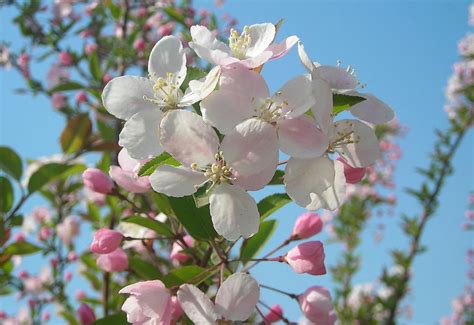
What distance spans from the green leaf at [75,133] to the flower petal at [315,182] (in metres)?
1.16

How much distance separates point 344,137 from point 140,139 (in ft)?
1.20

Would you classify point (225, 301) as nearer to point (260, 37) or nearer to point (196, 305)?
point (196, 305)

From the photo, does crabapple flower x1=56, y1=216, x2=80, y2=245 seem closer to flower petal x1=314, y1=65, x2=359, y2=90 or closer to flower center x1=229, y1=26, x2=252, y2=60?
flower center x1=229, y1=26, x2=252, y2=60

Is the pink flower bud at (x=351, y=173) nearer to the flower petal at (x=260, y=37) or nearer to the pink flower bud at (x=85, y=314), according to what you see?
the flower petal at (x=260, y=37)

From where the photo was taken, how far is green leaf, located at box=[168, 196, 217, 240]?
103 cm

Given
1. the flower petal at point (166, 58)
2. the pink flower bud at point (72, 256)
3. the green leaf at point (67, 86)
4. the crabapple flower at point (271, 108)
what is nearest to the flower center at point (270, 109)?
the crabapple flower at point (271, 108)

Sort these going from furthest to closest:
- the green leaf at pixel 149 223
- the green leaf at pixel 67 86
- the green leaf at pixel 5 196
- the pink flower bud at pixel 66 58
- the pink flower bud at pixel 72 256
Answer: the pink flower bud at pixel 66 58, the pink flower bud at pixel 72 256, the green leaf at pixel 67 86, the green leaf at pixel 5 196, the green leaf at pixel 149 223

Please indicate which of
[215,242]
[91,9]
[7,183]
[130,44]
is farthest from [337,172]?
[91,9]

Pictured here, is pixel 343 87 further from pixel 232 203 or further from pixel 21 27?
pixel 21 27

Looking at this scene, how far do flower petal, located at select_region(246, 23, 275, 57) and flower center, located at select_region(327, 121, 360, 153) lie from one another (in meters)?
0.21

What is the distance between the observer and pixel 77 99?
3.28 meters

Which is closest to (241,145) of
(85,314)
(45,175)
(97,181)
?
(97,181)


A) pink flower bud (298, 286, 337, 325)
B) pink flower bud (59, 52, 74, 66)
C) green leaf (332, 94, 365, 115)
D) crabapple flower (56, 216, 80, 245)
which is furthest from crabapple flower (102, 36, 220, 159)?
pink flower bud (59, 52, 74, 66)

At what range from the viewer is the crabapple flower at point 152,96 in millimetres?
924
